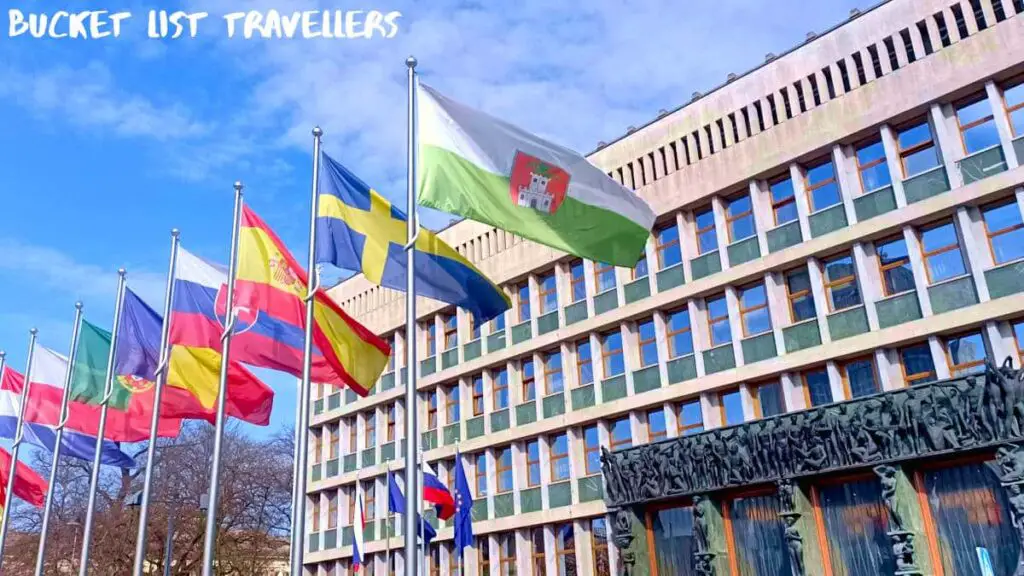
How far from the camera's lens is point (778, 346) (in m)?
26.5

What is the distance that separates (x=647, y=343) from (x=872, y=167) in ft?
27.8

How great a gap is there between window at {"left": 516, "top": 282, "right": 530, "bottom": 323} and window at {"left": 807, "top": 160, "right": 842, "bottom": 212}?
11.2 m

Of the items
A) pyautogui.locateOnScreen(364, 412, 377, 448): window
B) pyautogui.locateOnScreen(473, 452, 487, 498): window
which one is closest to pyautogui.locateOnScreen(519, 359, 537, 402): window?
pyautogui.locateOnScreen(473, 452, 487, 498): window

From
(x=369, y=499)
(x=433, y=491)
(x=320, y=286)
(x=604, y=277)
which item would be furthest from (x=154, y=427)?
(x=369, y=499)

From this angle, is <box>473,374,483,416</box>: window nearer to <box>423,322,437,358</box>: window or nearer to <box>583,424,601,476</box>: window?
<box>423,322,437,358</box>: window

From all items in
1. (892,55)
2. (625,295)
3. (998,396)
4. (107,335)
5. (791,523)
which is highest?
A: (892,55)

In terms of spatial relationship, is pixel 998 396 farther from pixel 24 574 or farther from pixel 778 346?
pixel 24 574

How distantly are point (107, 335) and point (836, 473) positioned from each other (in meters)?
17.6

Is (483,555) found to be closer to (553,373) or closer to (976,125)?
(553,373)

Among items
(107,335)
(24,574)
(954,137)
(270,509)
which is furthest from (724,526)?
(270,509)

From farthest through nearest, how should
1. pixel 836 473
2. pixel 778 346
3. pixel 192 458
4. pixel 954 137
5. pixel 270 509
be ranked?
pixel 270 509 < pixel 192 458 < pixel 778 346 < pixel 954 137 < pixel 836 473

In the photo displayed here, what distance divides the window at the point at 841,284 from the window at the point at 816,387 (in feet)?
5.75

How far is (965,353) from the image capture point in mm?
23453

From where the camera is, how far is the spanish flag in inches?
639
